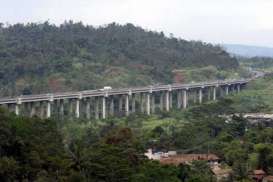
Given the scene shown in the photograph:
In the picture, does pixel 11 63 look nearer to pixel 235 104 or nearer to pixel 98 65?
pixel 98 65

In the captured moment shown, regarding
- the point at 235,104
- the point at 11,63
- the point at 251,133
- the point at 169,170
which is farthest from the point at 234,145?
the point at 11,63

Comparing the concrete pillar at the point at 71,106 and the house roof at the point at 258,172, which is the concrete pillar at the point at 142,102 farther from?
the house roof at the point at 258,172

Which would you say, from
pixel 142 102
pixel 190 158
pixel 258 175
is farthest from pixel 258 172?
pixel 142 102

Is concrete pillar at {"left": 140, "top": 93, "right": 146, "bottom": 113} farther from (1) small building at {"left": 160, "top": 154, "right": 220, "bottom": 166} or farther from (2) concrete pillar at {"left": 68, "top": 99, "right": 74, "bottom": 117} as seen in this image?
(1) small building at {"left": 160, "top": 154, "right": 220, "bottom": 166}

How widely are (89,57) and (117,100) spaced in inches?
681

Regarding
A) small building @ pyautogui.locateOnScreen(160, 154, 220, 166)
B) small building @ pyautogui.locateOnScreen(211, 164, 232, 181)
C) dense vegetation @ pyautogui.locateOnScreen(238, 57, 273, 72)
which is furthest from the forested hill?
small building @ pyautogui.locateOnScreen(211, 164, 232, 181)

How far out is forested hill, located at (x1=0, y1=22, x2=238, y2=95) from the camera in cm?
7738

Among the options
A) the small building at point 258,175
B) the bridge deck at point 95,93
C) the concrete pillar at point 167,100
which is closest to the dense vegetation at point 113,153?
the small building at point 258,175

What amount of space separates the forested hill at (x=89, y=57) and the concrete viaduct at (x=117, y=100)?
5818 millimetres

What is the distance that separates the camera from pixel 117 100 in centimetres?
7219

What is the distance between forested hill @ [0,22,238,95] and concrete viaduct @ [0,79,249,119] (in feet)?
19.1

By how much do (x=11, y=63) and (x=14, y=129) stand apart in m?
50.9

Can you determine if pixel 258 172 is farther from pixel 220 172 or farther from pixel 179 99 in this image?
pixel 179 99

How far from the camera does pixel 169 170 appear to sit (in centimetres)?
3173
